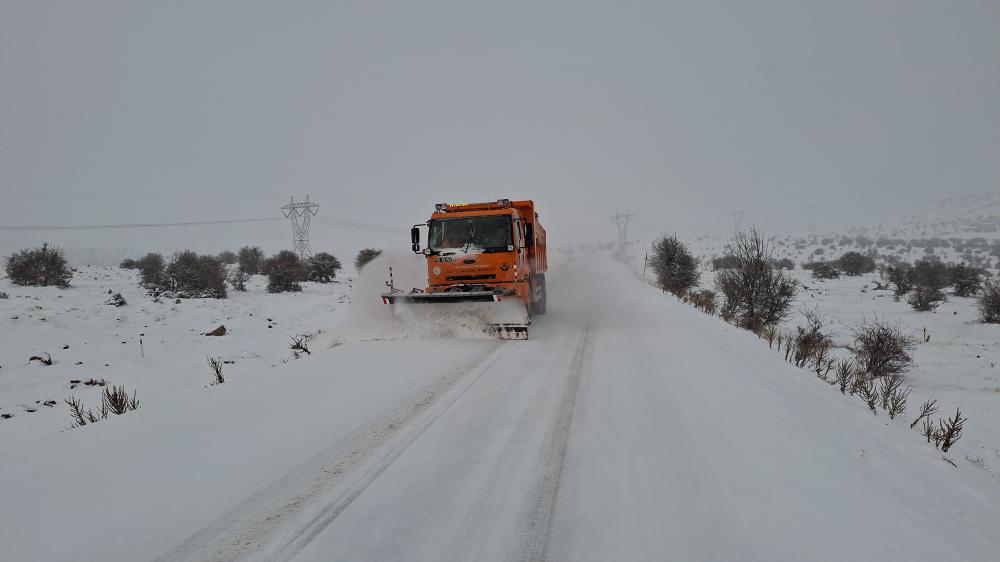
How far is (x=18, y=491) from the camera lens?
338 centimetres

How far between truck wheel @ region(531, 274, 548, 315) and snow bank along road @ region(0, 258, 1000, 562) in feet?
19.9

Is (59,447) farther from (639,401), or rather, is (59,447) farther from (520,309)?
(520,309)

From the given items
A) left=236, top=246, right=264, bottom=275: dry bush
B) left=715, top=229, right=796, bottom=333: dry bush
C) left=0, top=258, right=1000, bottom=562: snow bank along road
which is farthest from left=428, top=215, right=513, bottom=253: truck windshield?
left=236, top=246, right=264, bottom=275: dry bush

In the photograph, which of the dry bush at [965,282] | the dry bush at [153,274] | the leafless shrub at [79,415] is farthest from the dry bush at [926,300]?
the dry bush at [153,274]

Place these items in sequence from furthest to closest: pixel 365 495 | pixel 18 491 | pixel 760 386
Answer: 1. pixel 760 386
2. pixel 18 491
3. pixel 365 495

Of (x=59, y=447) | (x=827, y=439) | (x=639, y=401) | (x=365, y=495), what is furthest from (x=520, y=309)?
(x=59, y=447)

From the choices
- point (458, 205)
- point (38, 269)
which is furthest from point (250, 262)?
point (458, 205)

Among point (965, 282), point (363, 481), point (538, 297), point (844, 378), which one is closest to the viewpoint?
point (363, 481)

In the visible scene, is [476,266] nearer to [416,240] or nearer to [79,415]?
[416,240]

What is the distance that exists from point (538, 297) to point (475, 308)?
3.82 metres

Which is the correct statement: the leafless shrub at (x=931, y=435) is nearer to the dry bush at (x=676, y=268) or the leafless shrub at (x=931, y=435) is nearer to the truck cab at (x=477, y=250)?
the truck cab at (x=477, y=250)

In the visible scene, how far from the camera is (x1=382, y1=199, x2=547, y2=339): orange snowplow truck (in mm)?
9266

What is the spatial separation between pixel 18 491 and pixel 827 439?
707 cm

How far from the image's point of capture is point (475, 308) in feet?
30.8
